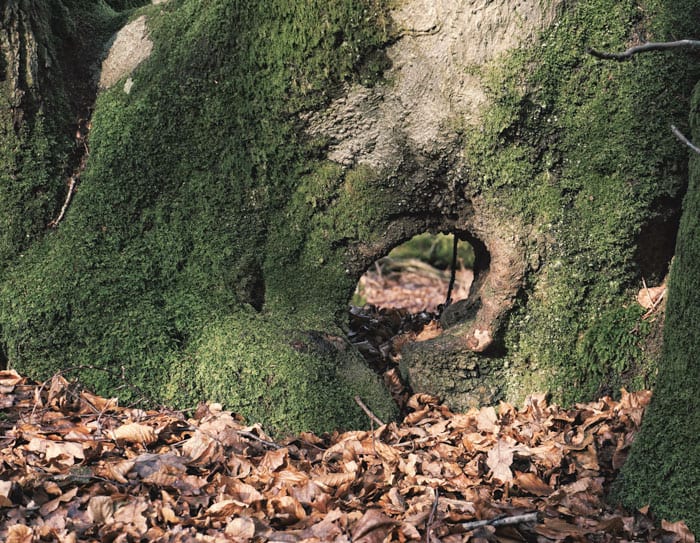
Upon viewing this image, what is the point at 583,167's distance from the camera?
393 cm

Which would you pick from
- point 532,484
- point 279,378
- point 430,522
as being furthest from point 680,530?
point 279,378

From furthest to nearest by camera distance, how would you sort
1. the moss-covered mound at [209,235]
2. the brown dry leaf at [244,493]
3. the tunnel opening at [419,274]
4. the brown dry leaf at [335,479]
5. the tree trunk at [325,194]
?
the tunnel opening at [419,274] < the moss-covered mound at [209,235] < the tree trunk at [325,194] < the brown dry leaf at [335,479] < the brown dry leaf at [244,493]

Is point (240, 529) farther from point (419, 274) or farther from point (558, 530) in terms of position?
point (419, 274)

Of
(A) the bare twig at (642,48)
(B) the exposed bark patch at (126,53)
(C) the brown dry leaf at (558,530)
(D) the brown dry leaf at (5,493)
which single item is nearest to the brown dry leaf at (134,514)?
(D) the brown dry leaf at (5,493)

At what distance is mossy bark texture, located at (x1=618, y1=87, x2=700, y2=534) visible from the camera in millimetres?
2867

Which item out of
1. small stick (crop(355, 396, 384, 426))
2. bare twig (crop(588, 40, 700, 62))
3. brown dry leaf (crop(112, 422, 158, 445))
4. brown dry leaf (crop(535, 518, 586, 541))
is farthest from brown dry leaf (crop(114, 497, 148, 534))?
bare twig (crop(588, 40, 700, 62))

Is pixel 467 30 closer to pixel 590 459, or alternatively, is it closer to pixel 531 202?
pixel 531 202

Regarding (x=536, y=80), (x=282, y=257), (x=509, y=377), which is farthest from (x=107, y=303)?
(x=536, y=80)

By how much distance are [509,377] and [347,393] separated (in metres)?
1.04

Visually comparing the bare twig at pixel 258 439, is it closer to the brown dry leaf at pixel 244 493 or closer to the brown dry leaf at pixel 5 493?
the brown dry leaf at pixel 244 493

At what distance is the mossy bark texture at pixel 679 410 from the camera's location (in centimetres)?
287

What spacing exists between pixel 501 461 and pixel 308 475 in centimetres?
97

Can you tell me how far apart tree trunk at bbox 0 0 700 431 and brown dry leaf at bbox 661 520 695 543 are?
4.17ft

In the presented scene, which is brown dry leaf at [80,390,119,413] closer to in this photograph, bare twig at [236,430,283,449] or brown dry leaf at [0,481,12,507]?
bare twig at [236,430,283,449]
